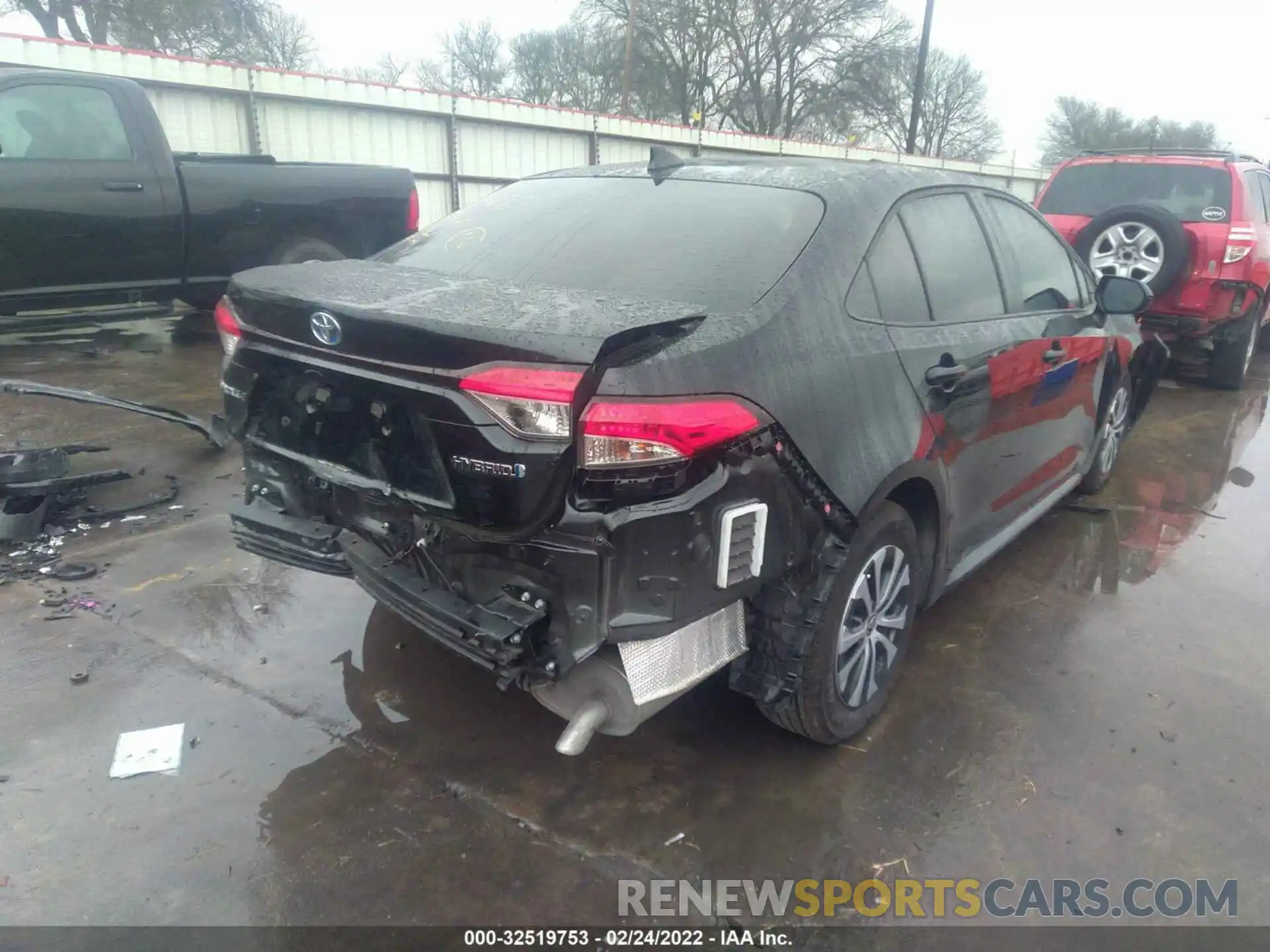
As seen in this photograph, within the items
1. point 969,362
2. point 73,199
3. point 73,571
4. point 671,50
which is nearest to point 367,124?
point 73,199

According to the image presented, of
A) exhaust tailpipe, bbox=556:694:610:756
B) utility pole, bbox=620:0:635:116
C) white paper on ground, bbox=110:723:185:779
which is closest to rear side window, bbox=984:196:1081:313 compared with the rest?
exhaust tailpipe, bbox=556:694:610:756

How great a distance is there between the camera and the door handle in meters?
2.72

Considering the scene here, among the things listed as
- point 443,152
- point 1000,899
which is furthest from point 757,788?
point 443,152

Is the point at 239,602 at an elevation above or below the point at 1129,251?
below

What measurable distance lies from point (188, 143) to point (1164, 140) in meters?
47.8

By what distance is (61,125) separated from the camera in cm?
631

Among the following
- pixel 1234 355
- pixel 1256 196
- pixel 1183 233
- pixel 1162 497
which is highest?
pixel 1256 196

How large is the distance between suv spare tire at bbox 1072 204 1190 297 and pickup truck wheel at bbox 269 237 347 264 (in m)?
6.10

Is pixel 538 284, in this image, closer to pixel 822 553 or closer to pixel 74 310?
pixel 822 553

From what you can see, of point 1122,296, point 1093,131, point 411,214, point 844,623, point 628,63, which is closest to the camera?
point 844,623

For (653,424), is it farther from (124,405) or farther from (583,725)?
(124,405)

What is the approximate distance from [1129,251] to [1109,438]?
2.91 metres

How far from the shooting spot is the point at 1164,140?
4338 centimetres

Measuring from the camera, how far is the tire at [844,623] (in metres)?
2.40
